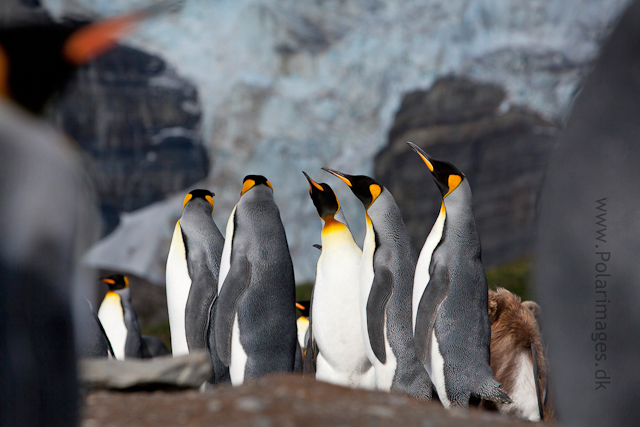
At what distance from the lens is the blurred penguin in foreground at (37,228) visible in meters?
0.76

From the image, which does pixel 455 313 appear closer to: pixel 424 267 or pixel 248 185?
pixel 424 267

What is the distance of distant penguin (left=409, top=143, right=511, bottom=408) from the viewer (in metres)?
2.26

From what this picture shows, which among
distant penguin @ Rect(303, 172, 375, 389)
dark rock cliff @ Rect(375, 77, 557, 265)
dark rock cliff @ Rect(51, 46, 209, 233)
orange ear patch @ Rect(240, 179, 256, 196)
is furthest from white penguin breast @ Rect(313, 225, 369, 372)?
dark rock cliff @ Rect(51, 46, 209, 233)

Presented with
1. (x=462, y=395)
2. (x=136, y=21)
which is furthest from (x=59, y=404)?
(x=462, y=395)

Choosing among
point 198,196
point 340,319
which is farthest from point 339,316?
point 198,196

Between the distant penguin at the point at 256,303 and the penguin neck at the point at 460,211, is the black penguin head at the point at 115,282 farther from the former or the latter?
the penguin neck at the point at 460,211

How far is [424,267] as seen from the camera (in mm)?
2510

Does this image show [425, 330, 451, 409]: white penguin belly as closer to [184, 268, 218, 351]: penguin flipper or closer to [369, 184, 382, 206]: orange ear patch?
[369, 184, 382, 206]: orange ear patch

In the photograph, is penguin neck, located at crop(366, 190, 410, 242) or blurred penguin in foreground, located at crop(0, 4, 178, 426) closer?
blurred penguin in foreground, located at crop(0, 4, 178, 426)

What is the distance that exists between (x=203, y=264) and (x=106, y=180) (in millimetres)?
11638

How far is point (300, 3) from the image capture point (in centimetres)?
1385

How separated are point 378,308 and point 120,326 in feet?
7.85

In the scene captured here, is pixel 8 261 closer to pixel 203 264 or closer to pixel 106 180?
pixel 203 264

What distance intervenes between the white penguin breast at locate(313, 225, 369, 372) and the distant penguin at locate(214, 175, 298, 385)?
184mm
